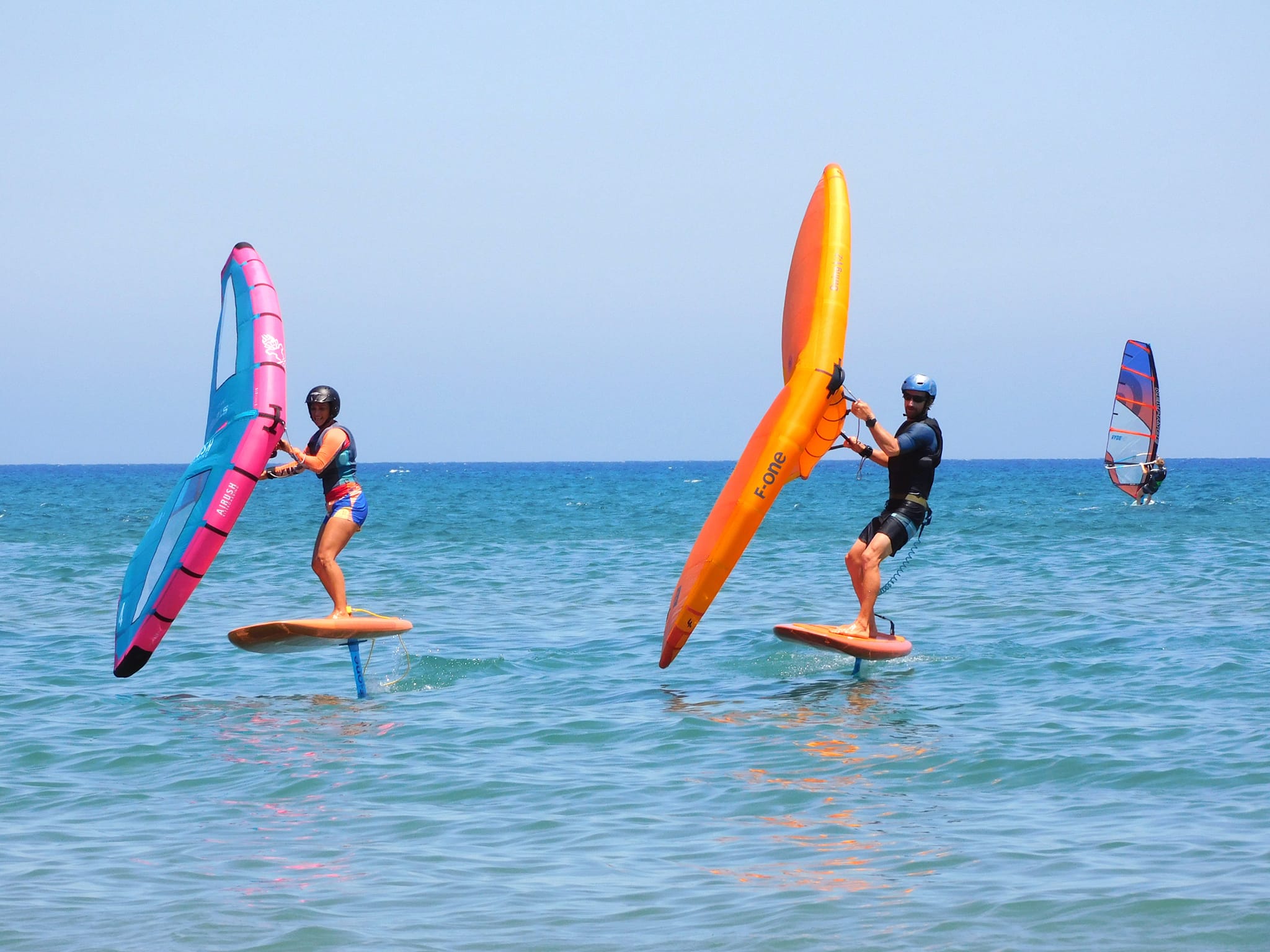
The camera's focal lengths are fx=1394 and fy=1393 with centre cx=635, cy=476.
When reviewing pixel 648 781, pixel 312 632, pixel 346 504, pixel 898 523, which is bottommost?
pixel 648 781

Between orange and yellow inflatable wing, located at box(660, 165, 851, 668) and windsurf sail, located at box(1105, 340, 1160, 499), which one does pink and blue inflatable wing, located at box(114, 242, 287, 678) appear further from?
windsurf sail, located at box(1105, 340, 1160, 499)

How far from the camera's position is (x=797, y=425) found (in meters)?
10.2

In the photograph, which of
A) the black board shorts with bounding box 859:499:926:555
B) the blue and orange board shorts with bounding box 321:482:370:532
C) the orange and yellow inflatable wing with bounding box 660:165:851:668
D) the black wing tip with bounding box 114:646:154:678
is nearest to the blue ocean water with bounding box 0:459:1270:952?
the black wing tip with bounding box 114:646:154:678

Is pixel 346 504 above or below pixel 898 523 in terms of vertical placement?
above

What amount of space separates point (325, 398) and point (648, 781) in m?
4.18

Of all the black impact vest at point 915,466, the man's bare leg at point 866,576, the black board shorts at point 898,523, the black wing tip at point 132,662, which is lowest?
the black wing tip at point 132,662

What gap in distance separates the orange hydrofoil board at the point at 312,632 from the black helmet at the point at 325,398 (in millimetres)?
1596

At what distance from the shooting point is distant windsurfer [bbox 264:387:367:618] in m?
10.3

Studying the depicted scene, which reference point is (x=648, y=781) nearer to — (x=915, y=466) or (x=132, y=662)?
(x=915, y=466)

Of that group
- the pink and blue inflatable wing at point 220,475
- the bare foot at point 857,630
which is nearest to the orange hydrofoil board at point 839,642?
the bare foot at point 857,630

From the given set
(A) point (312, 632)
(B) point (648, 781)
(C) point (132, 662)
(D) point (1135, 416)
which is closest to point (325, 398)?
(A) point (312, 632)

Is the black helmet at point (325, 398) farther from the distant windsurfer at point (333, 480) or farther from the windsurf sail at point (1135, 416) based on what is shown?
the windsurf sail at point (1135, 416)

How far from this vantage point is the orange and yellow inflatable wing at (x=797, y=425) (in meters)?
10.3

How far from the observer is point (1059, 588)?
18.1 metres
